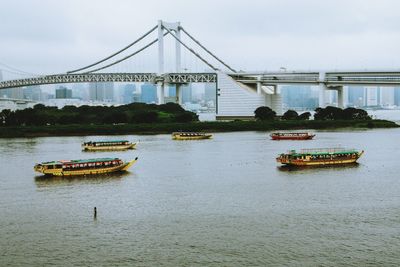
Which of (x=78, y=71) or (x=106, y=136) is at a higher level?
(x=78, y=71)

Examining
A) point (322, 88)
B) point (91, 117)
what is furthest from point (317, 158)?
point (91, 117)

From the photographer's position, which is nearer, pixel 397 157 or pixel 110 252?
pixel 110 252

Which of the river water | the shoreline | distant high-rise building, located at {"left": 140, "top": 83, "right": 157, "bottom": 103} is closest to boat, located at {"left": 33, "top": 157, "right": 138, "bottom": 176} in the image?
the river water

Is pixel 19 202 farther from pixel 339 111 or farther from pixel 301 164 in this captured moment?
pixel 339 111

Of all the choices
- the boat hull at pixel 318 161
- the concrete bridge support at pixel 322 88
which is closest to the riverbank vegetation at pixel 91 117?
the concrete bridge support at pixel 322 88

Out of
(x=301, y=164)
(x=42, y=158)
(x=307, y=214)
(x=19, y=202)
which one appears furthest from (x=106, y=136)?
(x=307, y=214)

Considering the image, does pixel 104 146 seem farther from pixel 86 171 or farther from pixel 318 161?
pixel 318 161
